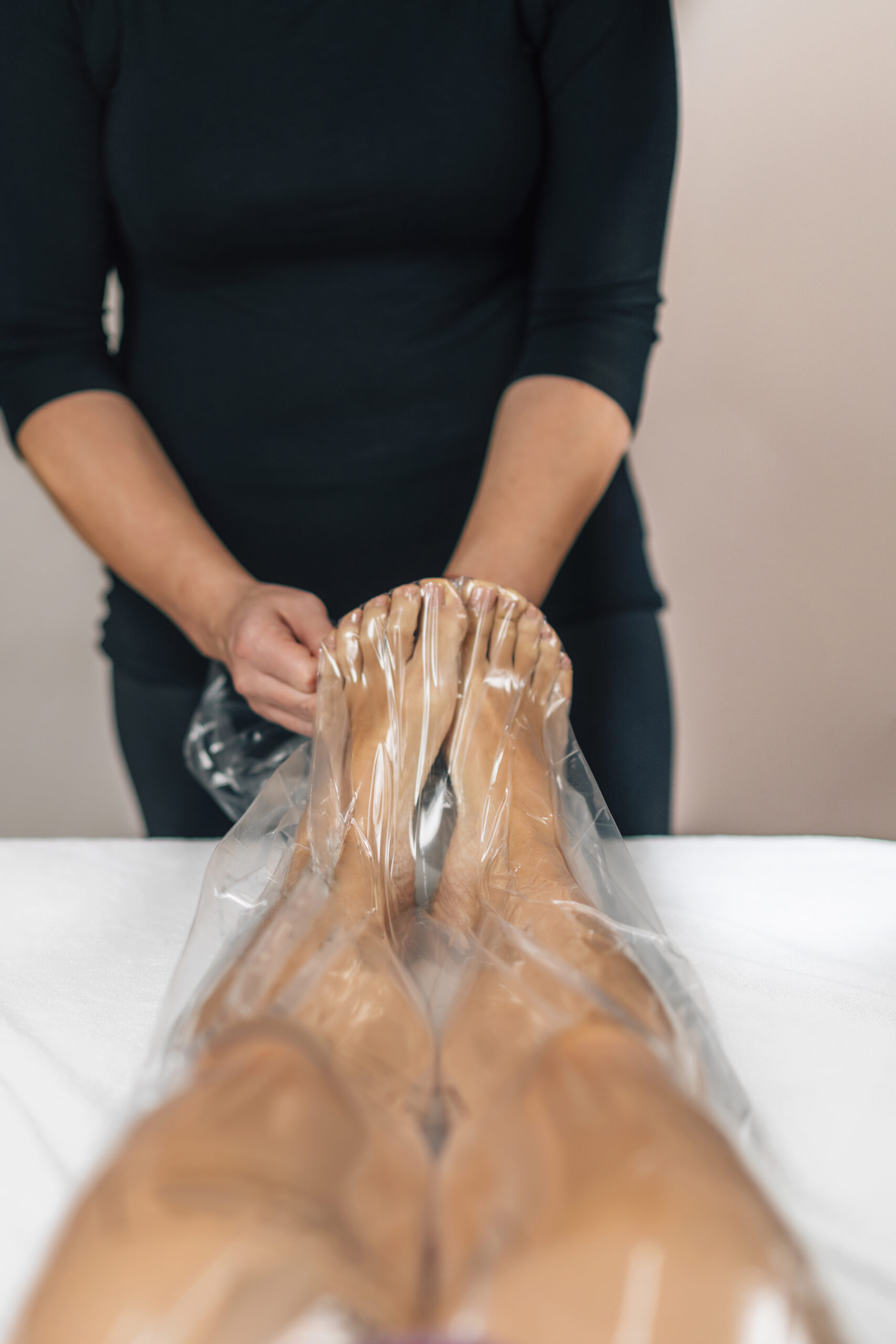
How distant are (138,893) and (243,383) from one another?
52 centimetres

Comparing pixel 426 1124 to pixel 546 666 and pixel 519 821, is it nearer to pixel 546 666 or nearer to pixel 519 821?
pixel 519 821

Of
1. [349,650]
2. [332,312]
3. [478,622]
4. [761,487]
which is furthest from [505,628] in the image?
[761,487]

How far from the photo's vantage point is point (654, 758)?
103cm

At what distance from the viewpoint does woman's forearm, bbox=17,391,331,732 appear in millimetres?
795

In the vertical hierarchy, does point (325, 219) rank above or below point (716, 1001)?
above

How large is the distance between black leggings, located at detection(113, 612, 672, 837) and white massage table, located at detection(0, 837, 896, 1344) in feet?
0.43

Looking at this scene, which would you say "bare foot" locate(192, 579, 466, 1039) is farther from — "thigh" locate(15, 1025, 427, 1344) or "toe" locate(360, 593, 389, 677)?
"thigh" locate(15, 1025, 427, 1344)

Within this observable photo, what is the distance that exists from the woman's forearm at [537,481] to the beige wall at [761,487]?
0.92 m

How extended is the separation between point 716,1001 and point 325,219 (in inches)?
30.6

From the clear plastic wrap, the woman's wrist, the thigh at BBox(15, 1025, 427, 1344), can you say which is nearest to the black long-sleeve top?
the woman's wrist

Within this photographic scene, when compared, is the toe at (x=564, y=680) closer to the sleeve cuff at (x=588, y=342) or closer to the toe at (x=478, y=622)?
the toe at (x=478, y=622)

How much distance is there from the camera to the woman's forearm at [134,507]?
2.81ft

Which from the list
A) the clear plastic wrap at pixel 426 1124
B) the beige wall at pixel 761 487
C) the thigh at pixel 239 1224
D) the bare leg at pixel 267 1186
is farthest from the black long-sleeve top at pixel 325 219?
the beige wall at pixel 761 487

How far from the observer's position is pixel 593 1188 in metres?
0.30
